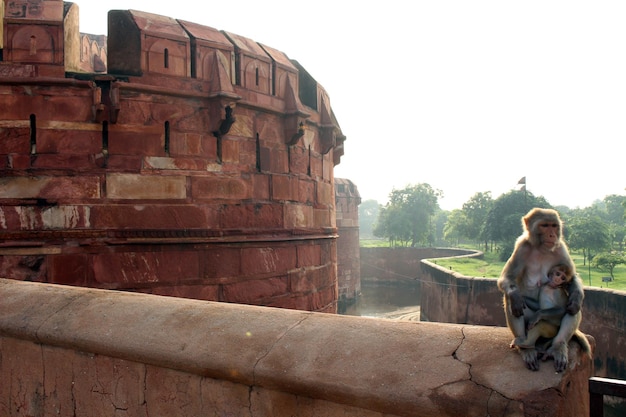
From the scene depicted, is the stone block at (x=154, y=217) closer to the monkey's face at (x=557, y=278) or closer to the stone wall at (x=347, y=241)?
the monkey's face at (x=557, y=278)

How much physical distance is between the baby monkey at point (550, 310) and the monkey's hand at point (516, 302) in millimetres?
43

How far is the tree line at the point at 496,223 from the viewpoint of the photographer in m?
26.5

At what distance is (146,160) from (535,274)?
3976 millimetres

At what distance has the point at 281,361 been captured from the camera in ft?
5.95

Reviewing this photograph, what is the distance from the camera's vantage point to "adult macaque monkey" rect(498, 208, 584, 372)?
5.82ft

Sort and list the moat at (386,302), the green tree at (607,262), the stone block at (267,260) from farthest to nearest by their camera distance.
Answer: the moat at (386,302) → the green tree at (607,262) → the stone block at (267,260)

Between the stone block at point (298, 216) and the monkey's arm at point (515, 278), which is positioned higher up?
the stone block at point (298, 216)

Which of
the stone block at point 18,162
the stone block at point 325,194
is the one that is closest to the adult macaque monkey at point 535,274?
the stone block at point 18,162

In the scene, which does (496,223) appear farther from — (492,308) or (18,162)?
(18,162)

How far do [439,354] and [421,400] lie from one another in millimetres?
186

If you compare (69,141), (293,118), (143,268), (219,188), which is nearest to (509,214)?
(293,118)

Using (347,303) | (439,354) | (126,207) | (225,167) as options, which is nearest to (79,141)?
(126,207)

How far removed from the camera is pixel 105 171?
483cm

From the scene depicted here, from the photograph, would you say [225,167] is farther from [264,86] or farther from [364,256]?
[364,256]
